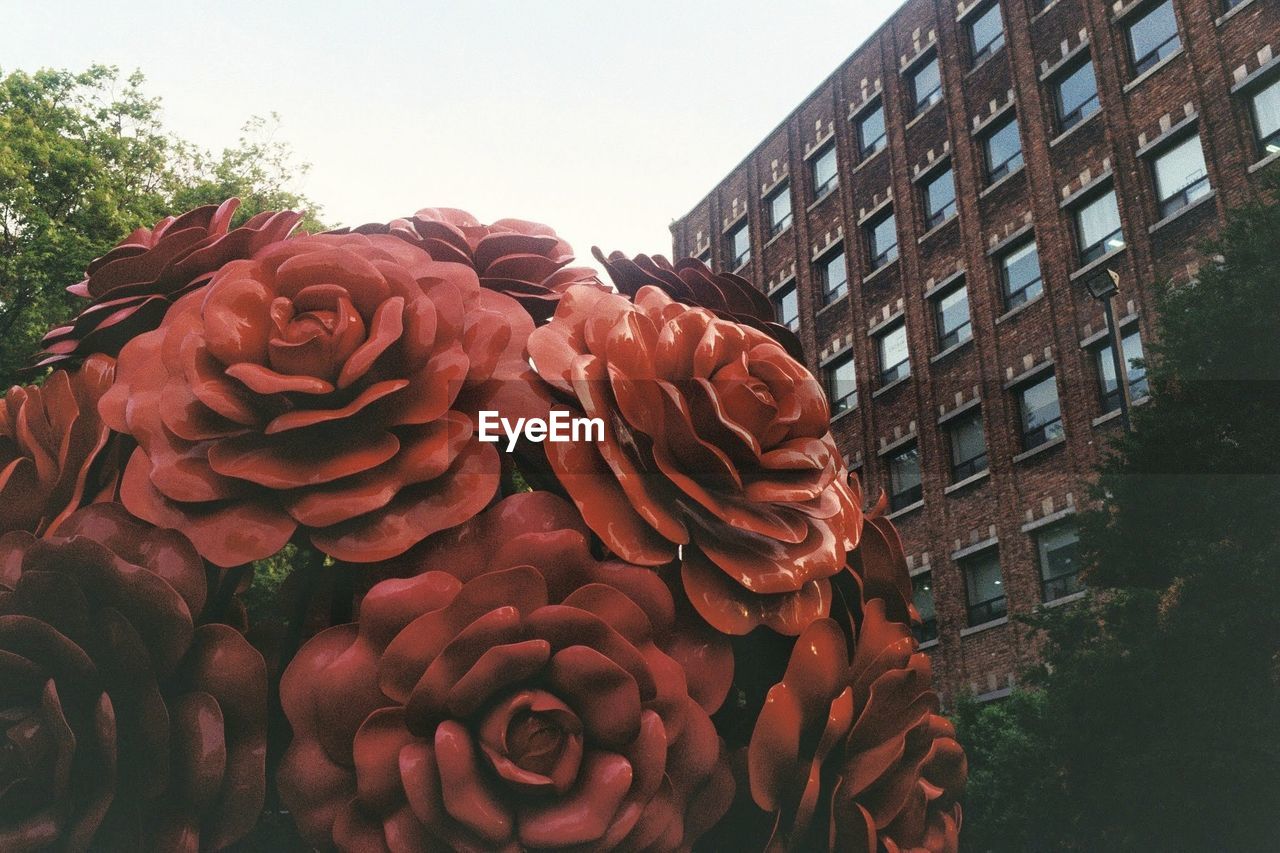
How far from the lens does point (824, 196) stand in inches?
931

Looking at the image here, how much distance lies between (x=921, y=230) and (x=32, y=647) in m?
21.2

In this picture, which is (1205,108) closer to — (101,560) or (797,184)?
(797,184)

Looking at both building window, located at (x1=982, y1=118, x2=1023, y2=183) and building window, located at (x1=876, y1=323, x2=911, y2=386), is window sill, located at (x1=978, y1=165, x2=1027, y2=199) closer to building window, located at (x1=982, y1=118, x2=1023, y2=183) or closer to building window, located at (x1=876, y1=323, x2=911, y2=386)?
building window, located at (x1=982, y1=118, x2=1023, y2=183)

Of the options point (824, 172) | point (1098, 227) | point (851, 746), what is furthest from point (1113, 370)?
Answer: point (851, 746)

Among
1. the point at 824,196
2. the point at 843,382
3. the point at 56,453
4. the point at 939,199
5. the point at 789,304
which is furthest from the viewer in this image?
the point at 789,304

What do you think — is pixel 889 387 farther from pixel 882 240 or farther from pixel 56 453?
pixel 56 453

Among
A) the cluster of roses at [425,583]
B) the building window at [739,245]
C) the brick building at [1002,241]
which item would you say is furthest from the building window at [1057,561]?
the cluster of roses at [425,583]

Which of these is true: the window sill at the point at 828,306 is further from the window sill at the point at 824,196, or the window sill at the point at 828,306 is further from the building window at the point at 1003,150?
the building window at the point at 1003,150

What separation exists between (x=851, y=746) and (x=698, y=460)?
0.39 meters

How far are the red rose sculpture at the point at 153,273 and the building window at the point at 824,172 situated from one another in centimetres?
2338

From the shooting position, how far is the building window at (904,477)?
1958 cm

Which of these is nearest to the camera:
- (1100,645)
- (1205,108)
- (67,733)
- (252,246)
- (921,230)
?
(67,733)

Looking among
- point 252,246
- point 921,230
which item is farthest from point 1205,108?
point 252,246

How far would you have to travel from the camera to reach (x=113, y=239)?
10758 mm
